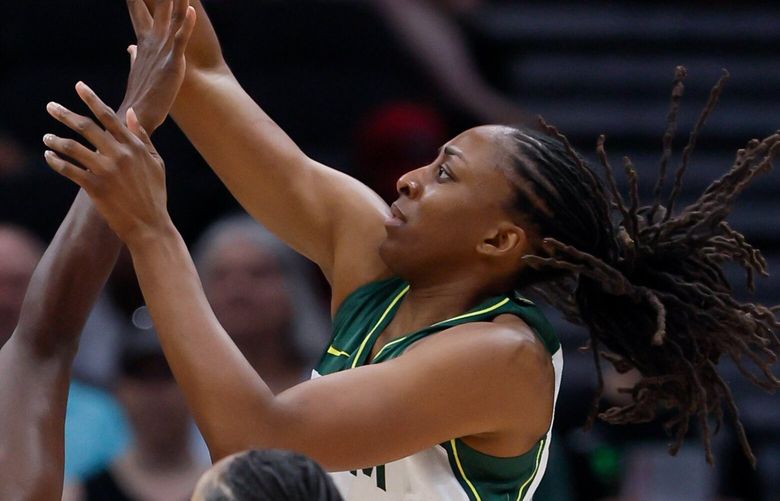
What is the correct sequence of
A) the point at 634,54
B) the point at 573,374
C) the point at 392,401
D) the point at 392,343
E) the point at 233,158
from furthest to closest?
the point at 634,54
the point at 573,374
the point at 233,158
the point at 392,343
the point at 392,401

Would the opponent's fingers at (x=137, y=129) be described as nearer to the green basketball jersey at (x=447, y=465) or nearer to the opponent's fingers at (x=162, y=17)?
the opponent's fingers at (x=162, y=17)

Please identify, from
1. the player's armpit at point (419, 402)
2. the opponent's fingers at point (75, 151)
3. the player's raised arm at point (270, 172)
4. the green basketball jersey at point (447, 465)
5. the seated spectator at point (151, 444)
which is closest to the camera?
the opponent's fingers at point (75, 151)

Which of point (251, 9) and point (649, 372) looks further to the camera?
point (251, 9)

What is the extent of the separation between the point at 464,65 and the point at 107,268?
3.18m

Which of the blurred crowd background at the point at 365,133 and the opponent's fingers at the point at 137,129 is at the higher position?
the opponent's fingers at the point at 137,129

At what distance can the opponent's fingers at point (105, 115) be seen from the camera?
219 cm

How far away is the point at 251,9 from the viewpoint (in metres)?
5.59

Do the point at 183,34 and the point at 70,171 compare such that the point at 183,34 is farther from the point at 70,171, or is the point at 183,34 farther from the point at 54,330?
the point at 54,330

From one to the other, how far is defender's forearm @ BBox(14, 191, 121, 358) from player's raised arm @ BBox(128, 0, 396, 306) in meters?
0.35

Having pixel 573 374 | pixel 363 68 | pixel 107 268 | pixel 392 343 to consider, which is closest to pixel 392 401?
pixel 392 343

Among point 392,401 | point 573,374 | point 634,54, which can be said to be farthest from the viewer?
point 634,54

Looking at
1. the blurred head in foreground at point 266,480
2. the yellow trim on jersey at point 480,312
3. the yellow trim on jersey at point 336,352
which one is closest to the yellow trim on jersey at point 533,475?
the yellow trim on jersey at point 480,312

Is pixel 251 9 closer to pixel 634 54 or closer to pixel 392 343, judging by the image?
pixel 634 54

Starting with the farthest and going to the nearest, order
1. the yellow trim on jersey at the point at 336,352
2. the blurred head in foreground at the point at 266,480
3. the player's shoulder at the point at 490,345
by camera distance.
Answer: the yellow trim on jersey at the point at 336,352 < the player's shoulder at the point at 490,345 < the blurred head in foreground at the point at 266,480
